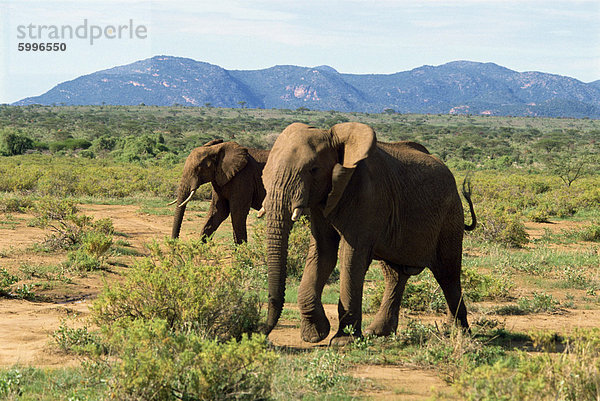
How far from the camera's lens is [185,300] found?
6.01 metres

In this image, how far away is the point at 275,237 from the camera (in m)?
6.15

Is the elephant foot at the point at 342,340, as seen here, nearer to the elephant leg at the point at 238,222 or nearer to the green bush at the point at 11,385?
the green bush at the point at 11,385

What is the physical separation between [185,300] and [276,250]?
0.98 meters

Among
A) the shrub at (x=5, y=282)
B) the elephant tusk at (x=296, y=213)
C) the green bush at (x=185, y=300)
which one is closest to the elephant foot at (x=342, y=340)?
the green bush at (x=185, y=300)

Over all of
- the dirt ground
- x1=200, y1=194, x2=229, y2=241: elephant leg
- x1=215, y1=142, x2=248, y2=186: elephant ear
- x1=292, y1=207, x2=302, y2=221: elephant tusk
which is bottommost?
the dirt ground

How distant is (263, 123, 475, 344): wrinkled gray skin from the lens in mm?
6207

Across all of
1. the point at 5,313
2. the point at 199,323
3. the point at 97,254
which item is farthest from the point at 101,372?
the point at 97,254

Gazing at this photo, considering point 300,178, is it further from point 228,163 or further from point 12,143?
point 12,143

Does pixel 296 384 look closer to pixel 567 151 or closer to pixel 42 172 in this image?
pixel 42 172

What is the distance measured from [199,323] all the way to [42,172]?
66.4ft

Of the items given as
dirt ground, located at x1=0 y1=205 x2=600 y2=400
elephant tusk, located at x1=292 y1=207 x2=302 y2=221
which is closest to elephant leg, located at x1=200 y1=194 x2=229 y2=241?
dirt ground, located at x1=0 y1=205 x2=600 y2=400

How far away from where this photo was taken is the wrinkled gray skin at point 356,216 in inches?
244

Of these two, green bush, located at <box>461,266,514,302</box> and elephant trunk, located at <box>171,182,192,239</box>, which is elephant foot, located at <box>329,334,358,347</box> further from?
elephant trunk, located at <box>171,182,192,239</box>

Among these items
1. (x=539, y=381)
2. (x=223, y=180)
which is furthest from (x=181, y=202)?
(x=539, y=381)
